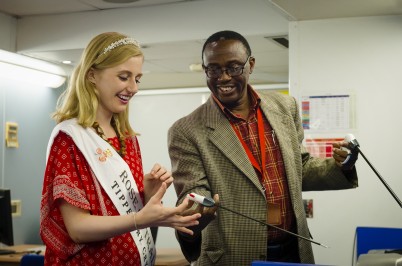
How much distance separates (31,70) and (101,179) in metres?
4.07

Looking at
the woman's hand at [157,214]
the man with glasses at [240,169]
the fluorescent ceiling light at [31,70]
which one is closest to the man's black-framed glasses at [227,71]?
the man with glasses at [240,169]

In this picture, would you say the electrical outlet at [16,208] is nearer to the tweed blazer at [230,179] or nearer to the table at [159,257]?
the table at [159,257]

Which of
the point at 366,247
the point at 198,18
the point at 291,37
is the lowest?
the point at 366,247

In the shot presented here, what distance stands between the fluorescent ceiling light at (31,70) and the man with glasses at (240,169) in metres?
3.23

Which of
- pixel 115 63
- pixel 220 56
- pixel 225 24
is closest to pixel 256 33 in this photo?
pixel 225 24

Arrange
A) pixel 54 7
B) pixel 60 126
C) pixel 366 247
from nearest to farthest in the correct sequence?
1. pixel 60 126
2. pixel 366 247
3. pixel 54 7

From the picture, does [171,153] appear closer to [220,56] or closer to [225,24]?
[220,56]

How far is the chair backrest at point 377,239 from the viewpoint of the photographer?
2.67m

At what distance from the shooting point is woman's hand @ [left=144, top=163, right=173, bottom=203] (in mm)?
2083

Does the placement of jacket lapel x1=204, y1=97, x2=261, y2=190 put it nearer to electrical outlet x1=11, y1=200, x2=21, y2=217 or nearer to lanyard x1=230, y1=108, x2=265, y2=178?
lanyard x1=230, y1=108, x2=265, y2=178

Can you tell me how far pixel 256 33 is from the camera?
466cm

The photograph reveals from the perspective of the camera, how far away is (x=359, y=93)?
3.63 meters

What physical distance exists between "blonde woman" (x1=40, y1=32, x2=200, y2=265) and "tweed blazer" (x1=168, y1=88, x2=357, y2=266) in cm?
39

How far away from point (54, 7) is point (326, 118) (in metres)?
2.55
